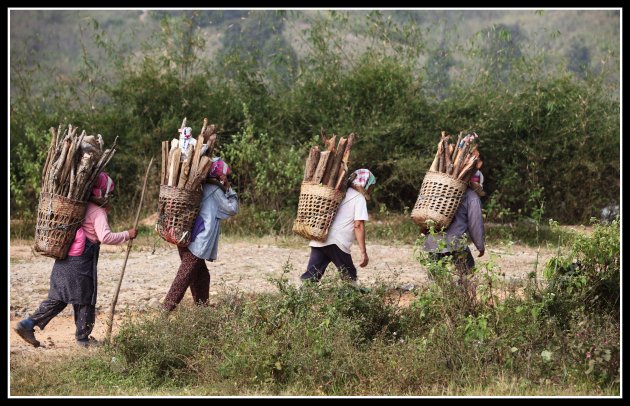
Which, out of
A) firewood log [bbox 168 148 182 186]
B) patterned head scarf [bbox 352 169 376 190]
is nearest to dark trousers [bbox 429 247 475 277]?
patterned head scarf [bbox 352 169 376 190]

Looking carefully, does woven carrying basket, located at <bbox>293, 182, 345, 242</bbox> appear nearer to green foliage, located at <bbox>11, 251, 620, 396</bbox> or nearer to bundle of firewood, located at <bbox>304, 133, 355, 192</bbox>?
bundle of firewood, located at <bbox>304, 133, 355, 192</bbox>

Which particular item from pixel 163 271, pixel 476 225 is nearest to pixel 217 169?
pixel 476 225

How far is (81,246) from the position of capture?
7348mm

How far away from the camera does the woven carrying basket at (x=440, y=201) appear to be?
7941 mm

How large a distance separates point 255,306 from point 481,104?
28.8 feet

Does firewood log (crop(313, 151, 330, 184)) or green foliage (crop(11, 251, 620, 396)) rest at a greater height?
firewood log (crop(313, 151, 330, 184))

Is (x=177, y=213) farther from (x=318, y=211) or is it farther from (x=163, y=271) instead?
(x=163, y=271)

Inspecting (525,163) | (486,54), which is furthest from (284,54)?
(525,163)

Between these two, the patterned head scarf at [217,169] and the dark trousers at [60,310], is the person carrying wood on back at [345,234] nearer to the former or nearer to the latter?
the patterned head scarf at [217,169]

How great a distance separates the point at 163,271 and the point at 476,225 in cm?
400

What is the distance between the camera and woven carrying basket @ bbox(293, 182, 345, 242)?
26.6 ft

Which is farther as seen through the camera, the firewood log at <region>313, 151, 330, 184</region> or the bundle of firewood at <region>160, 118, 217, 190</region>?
the firewood log at <region>313, 151, 330, 184</region>

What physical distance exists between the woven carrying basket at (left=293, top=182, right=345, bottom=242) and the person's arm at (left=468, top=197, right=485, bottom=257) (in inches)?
42.4

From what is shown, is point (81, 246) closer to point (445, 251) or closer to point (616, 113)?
point (445, 251)
